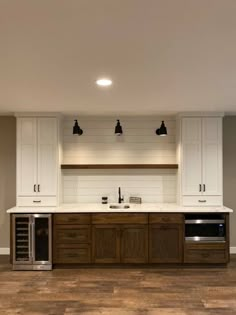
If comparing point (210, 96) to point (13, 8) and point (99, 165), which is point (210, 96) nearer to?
point (99, 165)

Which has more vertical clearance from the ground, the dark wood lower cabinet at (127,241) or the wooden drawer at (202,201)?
the wooden drawer at (202,201)

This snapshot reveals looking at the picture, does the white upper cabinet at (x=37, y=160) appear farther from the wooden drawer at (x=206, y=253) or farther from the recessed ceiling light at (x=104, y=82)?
the wooden drawer at (x=206, y=253)

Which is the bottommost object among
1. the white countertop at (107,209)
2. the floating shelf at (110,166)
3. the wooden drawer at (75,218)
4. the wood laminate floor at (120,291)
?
the wood laminate floor at (120,291)

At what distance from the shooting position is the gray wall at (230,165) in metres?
5.35

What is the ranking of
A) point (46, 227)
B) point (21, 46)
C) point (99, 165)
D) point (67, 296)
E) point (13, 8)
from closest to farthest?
point (13, 8)
point (21, 46)
point (67, 296)
point (46, 227)
point (99, 165)

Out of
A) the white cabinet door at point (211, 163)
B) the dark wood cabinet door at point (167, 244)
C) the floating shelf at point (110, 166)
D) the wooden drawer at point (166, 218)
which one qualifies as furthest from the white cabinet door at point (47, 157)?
the white cabinet door at point (211, 163)

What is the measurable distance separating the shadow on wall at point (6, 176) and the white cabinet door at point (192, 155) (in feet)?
9.56

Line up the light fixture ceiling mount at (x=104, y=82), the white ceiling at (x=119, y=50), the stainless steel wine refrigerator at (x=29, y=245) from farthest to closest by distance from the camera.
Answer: the stainless steel wine refrigerator at (x=29, y=245)
the light fixture ceiling mount at (x=104, y=82)
the white ceiling at (x=119, y=50)

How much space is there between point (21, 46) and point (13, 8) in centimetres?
55

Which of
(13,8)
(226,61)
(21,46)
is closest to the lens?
(13,8)

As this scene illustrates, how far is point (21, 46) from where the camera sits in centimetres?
220

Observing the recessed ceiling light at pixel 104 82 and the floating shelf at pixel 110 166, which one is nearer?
the recessed ceiling light at pixel 104 82

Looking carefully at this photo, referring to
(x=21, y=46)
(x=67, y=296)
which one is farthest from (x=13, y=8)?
(x=67, y=296)

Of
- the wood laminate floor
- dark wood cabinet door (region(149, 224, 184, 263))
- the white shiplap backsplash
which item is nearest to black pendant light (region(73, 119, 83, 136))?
the white shiplap backsplash
